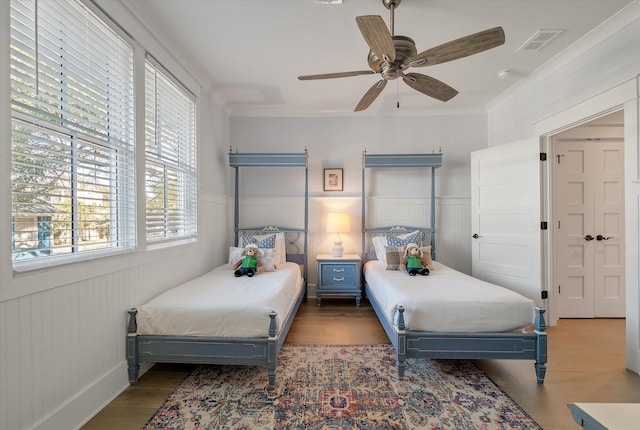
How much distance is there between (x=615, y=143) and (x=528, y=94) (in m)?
1.20

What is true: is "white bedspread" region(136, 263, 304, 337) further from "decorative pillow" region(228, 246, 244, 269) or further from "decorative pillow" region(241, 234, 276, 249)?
"decorative pillow" region(241, 234, 276, 249)

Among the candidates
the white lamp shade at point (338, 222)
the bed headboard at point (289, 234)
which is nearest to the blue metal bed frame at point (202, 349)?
the white lamp shade at point (338, 222)

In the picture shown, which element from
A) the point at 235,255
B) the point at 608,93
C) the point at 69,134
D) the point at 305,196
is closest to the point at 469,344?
the point at 608,93

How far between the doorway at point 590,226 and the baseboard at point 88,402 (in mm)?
4562

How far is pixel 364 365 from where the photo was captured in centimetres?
235

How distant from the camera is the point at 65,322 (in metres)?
1.60

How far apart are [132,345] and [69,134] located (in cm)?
150

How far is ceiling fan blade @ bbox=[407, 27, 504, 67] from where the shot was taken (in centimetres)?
156

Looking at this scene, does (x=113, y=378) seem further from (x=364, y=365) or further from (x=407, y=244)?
(x=407, y=244)

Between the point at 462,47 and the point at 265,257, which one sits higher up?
the point at 462,47

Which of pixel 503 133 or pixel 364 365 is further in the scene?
pixel 503 133

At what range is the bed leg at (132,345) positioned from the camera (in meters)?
2.05

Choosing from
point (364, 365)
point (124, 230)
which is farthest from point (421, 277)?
point (124, 230)

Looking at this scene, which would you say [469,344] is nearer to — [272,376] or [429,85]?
[272,376]
